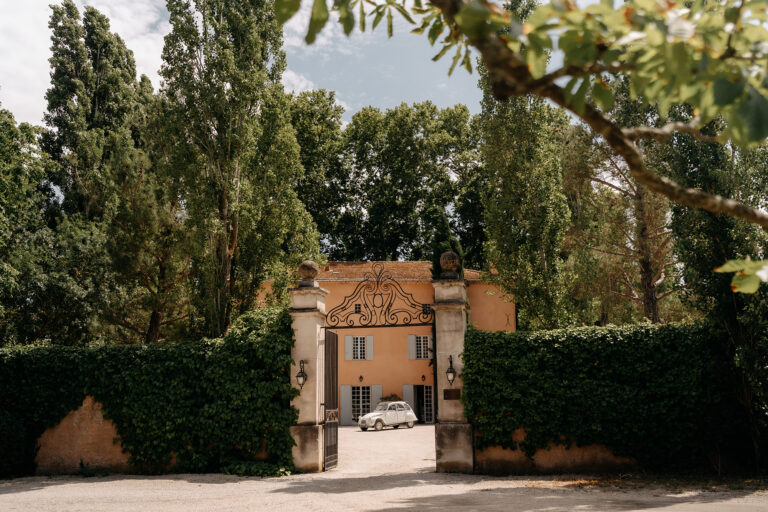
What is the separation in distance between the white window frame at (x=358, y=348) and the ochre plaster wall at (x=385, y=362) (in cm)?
27

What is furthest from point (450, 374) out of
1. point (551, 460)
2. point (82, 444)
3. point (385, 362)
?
point (385, 362)

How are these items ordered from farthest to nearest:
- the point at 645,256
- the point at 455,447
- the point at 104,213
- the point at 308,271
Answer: the point at 104,213 < the point at 645,256 < the point at 308,271 < the point at 455,447

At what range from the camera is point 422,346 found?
30844 mm

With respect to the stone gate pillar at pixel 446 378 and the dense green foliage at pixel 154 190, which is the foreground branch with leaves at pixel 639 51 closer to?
the stone gate pillar at pixel 446 378

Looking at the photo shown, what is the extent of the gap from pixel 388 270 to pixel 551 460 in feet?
68.6

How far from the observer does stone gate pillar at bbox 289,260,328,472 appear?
10.5 m

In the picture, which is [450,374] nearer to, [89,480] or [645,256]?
[89,480]

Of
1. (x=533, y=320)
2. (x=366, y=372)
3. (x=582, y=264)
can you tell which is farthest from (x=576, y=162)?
(x=366, y=372)

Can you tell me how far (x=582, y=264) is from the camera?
55.8ft

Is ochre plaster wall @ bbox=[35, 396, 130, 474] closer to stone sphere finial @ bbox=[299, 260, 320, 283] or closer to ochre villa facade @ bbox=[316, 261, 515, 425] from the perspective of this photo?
stone sphere finial @ bbox=[299, 260, 320, 283]

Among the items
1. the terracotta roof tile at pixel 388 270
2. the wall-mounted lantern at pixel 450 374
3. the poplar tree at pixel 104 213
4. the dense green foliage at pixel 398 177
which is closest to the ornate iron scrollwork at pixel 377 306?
the wall-mounted lantern at pixel 450 374

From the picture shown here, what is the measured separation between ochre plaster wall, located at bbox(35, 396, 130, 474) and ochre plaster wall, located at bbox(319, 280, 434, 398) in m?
19.1

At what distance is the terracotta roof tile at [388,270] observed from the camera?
30.0 meters

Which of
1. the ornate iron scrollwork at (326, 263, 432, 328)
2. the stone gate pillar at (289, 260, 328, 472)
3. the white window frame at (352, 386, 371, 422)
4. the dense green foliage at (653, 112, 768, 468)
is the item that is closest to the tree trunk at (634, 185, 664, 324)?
the dense green foliage at (653, 112, 768, 468)
